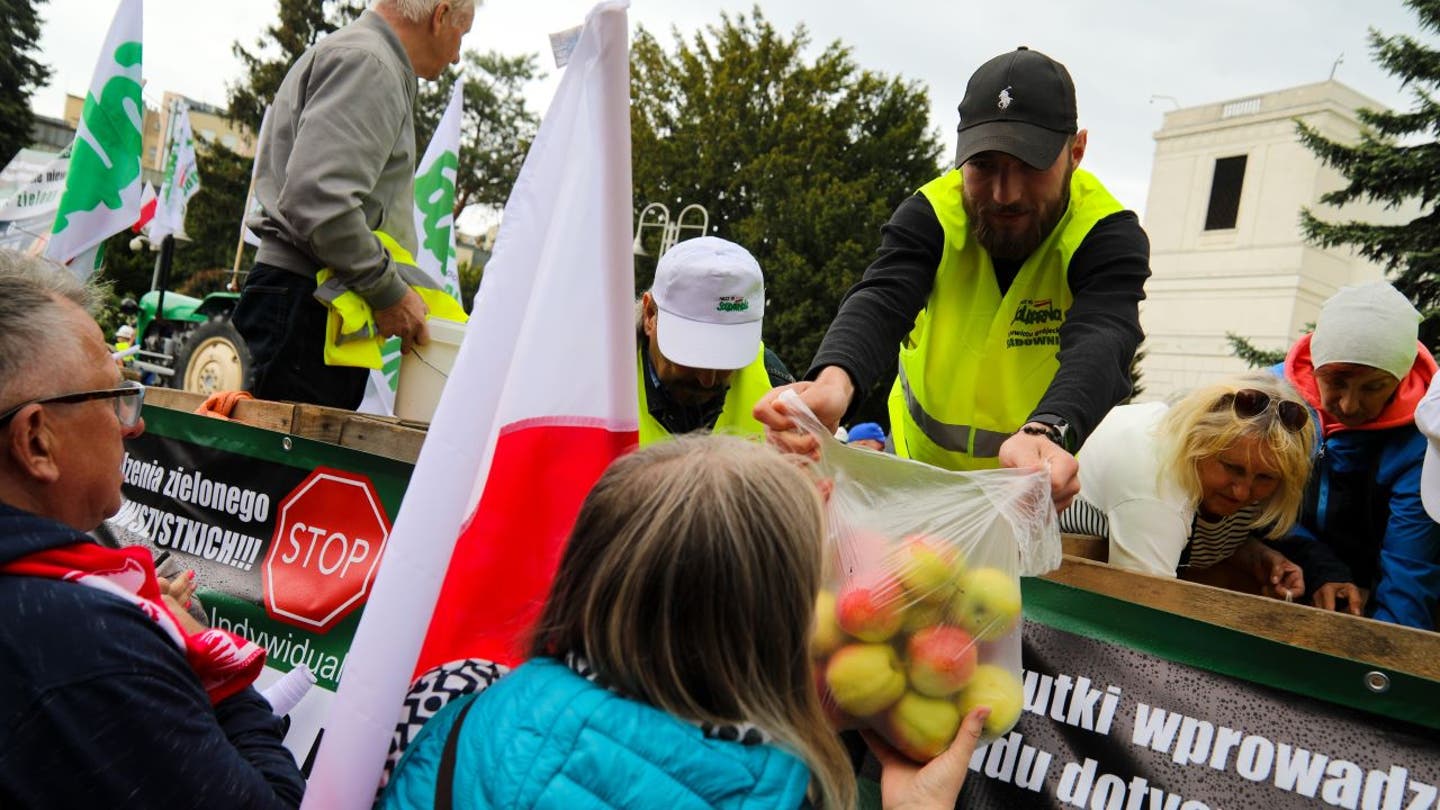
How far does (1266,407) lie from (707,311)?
1.37 metres

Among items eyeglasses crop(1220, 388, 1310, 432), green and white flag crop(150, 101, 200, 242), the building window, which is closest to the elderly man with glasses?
eyeglasses crop(1220, 388, 1310, 432)

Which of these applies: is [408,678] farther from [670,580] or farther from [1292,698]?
[1292,698]

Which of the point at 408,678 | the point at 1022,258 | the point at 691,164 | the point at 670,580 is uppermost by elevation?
the point at 691,164

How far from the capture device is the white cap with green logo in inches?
103

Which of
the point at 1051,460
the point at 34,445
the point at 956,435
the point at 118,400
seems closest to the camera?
the point at 34,445

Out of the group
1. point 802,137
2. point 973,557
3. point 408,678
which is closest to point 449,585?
point 408,678

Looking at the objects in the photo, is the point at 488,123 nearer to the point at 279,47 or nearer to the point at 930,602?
the point at 279,47

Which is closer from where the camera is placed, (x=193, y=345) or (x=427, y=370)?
(x=427, y=370)

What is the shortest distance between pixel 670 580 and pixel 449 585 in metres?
0.51

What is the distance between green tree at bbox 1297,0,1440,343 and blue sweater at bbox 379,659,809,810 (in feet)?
48.1

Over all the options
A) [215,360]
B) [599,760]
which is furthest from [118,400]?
[215,360]

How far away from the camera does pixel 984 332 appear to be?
8.25 ft

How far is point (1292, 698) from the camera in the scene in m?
1.62

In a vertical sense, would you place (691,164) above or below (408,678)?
above
